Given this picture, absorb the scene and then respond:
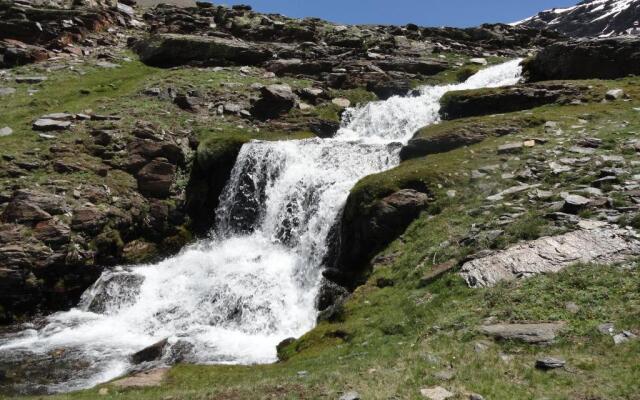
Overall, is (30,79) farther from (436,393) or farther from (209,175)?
(436,393)

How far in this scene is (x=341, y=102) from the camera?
48469mm

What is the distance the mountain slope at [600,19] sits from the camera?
532ft

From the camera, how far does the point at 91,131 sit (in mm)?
36531

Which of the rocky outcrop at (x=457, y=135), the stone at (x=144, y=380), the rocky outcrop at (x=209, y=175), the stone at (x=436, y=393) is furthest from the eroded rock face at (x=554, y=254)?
the rocky outcrop at (x=209, y=175)

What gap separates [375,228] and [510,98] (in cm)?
1889

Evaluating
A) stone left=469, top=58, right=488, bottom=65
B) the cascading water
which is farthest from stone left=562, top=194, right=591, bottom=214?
stone left=469, top=58, right=488, bottom=65

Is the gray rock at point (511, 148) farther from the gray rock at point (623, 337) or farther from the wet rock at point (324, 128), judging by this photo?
the wet rock at point (324, 128)

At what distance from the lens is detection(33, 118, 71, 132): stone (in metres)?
36.0

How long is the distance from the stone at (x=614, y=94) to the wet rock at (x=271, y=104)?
82.9ft

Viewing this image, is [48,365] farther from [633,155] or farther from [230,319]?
[633,155]

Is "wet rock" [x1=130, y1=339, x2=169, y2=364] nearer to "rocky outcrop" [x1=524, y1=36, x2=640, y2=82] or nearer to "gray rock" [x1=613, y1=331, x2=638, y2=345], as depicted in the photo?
"gray rock" [x1=613, y1=331, x2=638, y2=345]

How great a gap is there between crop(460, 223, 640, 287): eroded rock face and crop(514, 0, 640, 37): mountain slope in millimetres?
165258

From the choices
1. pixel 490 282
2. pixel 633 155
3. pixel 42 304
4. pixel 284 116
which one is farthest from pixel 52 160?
pixel 633 155

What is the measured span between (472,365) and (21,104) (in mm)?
43824
